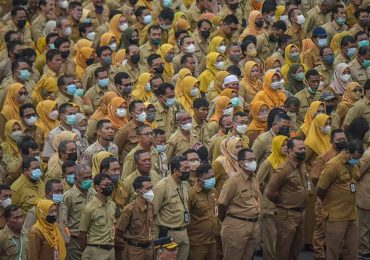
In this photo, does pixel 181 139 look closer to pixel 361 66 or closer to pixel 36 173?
pixel 36 173

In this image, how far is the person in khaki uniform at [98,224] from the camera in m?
17.4

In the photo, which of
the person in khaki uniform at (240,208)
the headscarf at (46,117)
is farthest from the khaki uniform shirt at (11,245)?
the headscarf at (46,117)

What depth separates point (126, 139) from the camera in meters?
20.2

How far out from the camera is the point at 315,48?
23.6 metres

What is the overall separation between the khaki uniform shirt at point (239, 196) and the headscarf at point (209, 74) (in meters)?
5.34

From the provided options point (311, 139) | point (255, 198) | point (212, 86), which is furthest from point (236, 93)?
point (255, 198)

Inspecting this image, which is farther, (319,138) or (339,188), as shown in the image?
(319,138)

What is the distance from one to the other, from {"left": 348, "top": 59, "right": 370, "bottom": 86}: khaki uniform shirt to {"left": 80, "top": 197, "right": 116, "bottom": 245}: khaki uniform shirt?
20.9ft

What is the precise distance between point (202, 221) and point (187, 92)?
414cm

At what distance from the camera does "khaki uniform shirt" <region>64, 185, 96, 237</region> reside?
17969 mm

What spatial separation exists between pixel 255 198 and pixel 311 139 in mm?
1919

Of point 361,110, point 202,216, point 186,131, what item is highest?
point 202,216

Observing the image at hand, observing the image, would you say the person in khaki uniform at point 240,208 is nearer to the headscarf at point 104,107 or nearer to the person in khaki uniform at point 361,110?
the person in khaki uniform at point 361,110

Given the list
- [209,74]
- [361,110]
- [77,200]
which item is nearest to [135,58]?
[209,74]
